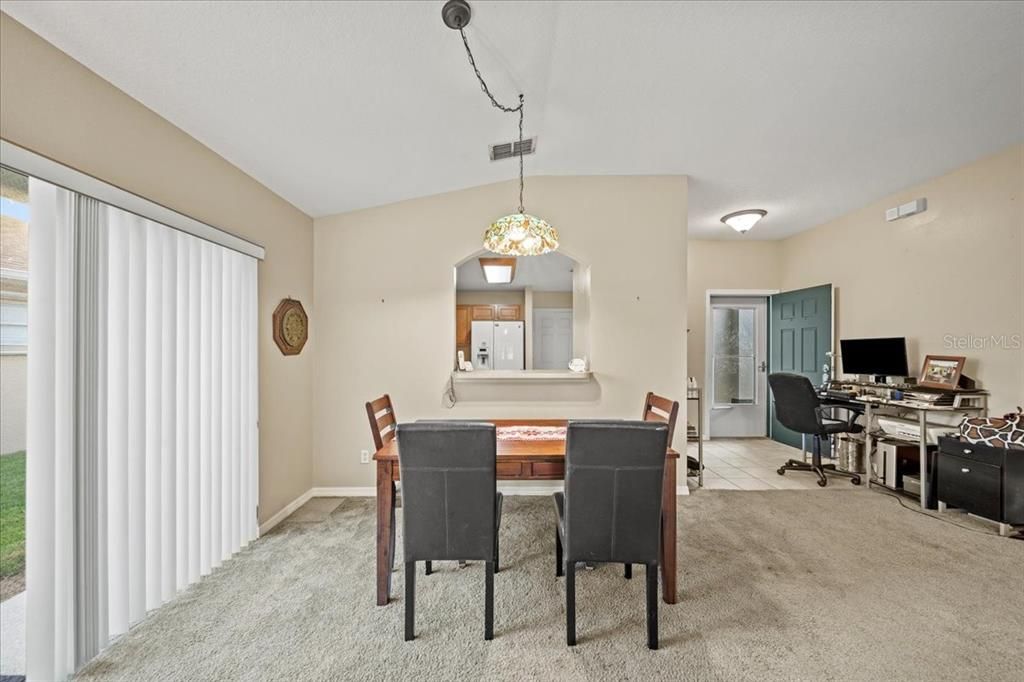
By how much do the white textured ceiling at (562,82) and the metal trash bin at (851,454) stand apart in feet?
8.34

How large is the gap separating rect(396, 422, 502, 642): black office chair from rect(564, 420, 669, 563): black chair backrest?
35 cm

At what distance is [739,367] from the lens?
18.6 feet

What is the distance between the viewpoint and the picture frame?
3.36m

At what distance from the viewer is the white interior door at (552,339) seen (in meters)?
7.22

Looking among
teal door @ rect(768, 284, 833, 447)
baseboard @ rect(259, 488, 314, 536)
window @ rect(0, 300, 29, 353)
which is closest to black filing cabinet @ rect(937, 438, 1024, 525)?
teal door @ rect(768, 284, 833, 447)

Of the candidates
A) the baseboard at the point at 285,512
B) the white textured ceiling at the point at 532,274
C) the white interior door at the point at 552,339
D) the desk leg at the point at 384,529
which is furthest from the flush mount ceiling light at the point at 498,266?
the desk leg at the point at 384,529

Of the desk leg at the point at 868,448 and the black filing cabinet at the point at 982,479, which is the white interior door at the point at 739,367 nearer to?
the desk leg at the point at 868,448

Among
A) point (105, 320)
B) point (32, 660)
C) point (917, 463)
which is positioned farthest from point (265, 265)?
point (917, 463)

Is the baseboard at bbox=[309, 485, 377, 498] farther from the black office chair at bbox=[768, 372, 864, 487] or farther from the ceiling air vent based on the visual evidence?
the black office chair at bbox=[768, 372, 864, 487]

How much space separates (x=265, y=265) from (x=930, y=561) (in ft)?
15.6

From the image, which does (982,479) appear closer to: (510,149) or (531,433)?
(531,433)

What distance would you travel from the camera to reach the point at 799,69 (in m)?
2.26

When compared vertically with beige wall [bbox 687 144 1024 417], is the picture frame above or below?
below

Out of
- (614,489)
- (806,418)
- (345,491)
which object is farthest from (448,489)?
(806,418)
